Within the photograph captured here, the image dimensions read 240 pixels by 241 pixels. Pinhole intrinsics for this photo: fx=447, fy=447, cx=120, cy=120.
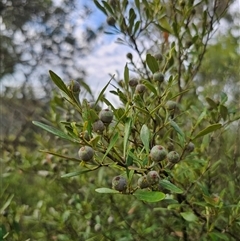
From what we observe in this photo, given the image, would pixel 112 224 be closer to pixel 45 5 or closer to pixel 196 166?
pixel 196 166

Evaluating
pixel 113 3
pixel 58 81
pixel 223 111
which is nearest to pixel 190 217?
pixel 223 111

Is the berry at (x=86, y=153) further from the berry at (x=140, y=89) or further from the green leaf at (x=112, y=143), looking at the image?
the berry at (x=140, y=89)

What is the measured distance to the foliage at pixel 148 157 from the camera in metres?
0.56

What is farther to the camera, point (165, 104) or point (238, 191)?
point (238, 191)

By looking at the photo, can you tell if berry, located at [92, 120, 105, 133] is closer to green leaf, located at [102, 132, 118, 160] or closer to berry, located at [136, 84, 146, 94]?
green leaf, located at [102, 132, 118, 160]

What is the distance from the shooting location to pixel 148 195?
54 cm

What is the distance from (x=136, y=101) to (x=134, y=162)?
10 cm

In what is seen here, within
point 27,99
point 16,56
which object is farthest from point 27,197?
point 16,56

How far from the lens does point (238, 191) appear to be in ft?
3.27

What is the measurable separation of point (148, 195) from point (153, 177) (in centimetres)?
3

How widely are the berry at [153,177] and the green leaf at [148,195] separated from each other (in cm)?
2

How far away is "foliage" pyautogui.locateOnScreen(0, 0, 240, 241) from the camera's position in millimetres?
564

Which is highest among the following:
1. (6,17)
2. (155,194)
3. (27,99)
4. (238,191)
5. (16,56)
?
(6,17)

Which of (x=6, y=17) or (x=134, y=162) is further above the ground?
(x=6, y=17)
